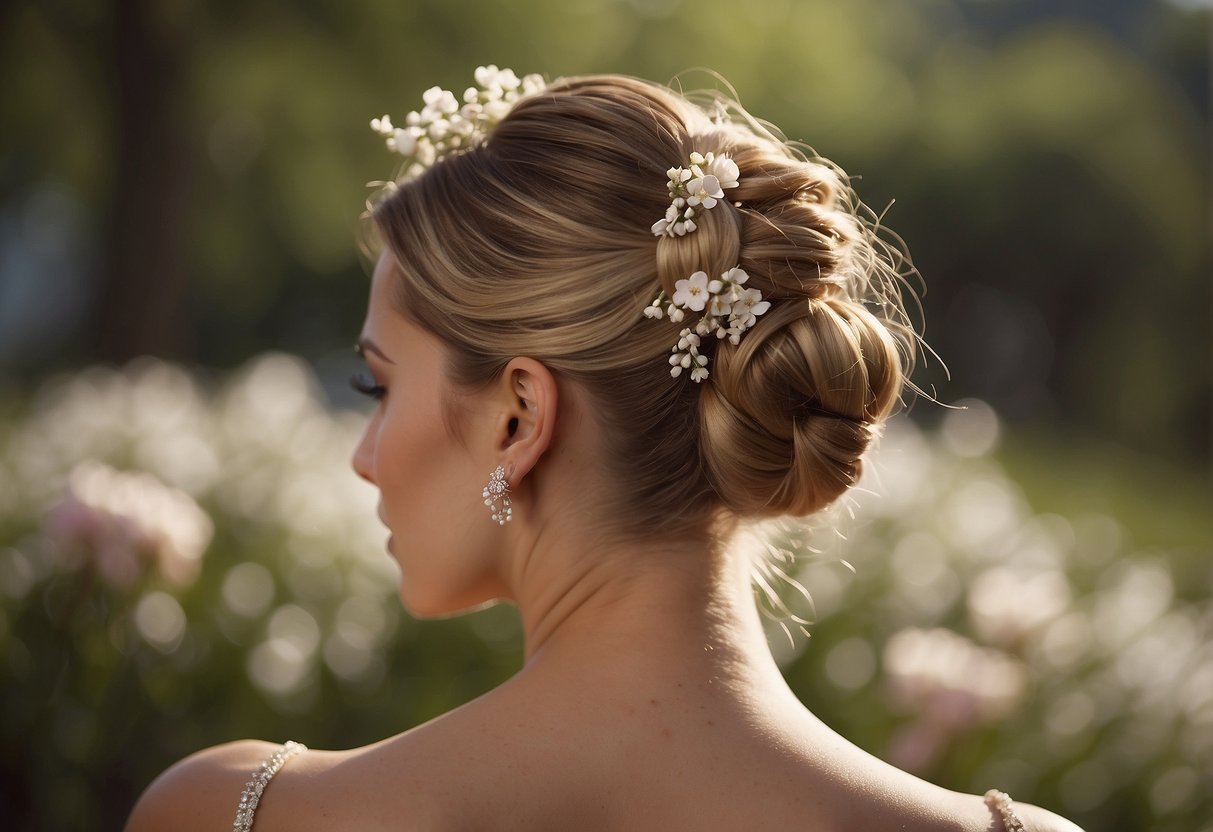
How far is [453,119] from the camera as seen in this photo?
7.37 feet

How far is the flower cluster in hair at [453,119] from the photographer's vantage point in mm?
2225

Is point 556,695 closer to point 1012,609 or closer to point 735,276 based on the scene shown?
point 735,276

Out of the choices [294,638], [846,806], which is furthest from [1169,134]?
[846,806]

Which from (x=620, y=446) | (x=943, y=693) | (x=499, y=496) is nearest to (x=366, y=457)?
(x=499, y=496)

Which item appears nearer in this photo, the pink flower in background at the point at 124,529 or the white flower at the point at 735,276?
the white flower at the point at 735,276

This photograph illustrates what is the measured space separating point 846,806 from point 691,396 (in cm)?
61

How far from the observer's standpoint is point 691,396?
6.03 ft

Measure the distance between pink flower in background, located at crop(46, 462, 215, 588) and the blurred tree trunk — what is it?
27.7 feet

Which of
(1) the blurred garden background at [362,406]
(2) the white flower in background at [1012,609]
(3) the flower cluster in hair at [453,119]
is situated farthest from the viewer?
(1) the blurred garden background at [362,406]

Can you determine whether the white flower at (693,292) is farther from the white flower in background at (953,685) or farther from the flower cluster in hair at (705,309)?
the white flower in background at (953,685)

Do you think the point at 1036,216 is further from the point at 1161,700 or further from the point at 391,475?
the point at 391,475

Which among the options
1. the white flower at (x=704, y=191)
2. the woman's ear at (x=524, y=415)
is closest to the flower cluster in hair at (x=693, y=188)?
the white flower at (x=704, y=191)

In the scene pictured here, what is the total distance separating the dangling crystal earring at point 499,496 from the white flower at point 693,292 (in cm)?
37

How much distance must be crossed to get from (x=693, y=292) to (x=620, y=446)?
0.25 metres
